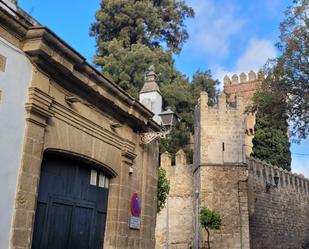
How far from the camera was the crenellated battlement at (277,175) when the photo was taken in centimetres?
2312

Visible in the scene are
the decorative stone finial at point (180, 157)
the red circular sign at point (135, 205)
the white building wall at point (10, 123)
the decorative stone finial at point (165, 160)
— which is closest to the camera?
the white building wall at point (10, 123)

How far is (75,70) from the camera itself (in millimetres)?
6062

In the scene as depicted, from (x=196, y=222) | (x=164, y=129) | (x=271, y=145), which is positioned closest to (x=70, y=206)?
(x=164, y=129)

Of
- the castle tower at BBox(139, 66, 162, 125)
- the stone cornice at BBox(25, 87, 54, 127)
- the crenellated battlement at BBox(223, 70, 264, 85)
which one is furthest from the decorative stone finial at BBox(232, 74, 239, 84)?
the stone cornice at BBox(25, 87, 54, 127)

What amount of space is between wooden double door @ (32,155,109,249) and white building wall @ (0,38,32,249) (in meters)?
0.78

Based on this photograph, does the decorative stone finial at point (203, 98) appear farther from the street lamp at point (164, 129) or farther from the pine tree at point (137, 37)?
the street lamp at point (164, 129)

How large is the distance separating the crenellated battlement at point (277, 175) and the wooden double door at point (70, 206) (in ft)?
55.0

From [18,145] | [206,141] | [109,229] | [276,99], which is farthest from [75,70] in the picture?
[206,141]

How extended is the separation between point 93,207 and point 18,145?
2.19 meters

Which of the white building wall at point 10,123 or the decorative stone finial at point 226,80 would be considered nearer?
the white building wall at point 10,123

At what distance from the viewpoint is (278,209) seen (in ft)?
80.2

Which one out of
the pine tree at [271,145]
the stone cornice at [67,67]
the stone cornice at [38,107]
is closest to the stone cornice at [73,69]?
the stone cornice at [67,67]

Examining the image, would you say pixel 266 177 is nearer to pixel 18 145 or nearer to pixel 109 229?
pixel 109 229

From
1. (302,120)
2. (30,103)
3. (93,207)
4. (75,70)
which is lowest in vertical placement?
(93,207)
